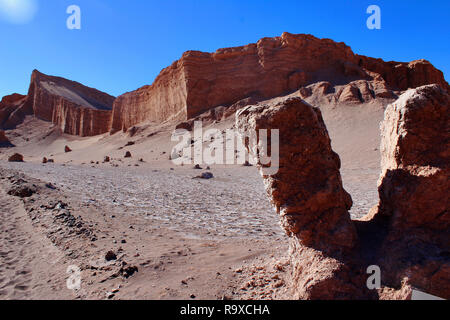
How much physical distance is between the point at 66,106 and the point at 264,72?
35491 millimetres

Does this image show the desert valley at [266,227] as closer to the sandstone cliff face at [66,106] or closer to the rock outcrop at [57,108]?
the sandstone cliff face at [66,106]

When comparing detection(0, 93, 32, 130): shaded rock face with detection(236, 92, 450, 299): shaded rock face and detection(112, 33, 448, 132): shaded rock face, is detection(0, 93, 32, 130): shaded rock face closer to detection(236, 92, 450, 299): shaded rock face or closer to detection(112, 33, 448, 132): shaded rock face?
detection(112, 33, 448, 132): shaded rock face

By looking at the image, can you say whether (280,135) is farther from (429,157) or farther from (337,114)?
(337,114)

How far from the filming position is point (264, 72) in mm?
29688

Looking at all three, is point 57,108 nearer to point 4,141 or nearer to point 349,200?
point 4,141

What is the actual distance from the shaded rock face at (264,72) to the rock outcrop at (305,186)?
85.1 feet

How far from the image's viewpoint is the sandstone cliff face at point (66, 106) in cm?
4584

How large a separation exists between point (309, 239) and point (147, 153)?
2487 centimetres

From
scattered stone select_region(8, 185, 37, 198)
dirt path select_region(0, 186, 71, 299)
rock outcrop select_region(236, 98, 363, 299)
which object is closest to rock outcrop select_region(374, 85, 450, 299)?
rock outcrop select_region(236, 98, 363, 299)

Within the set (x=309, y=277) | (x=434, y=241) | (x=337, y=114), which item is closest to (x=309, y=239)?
(x=309, y=277)

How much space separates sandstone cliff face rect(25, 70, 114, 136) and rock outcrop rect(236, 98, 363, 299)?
1840 inches

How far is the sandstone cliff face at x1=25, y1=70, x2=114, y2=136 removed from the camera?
45.8 meters

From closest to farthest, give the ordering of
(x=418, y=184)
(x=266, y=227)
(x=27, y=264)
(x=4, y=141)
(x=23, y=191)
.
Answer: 1. (x=418, y=184)
2. (x=27, y=264)
3. (x=266, y=227)
4. (x=23, y=191)
5. (x=4, y=141)

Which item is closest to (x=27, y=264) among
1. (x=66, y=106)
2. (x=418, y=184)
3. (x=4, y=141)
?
(x=418, y=184)
